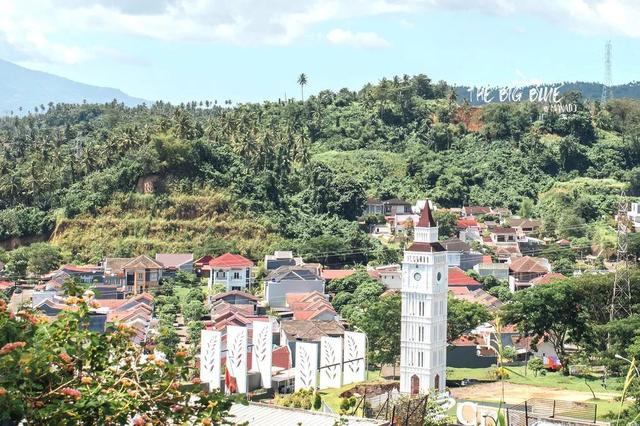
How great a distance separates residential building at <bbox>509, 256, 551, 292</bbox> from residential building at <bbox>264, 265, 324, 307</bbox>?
407 inches

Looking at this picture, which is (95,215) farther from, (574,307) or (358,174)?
(574,307)

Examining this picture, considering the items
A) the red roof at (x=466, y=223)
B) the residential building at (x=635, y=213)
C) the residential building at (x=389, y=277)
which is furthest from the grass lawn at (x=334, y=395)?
the residential building at (x=635, y=213)

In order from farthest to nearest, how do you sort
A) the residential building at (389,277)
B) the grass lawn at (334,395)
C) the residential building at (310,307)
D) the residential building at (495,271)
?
the residential building at (495,271), the residential building at (389,277), the residential building at (310,307), the grass lawn at (334,395)

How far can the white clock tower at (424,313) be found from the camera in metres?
35.9

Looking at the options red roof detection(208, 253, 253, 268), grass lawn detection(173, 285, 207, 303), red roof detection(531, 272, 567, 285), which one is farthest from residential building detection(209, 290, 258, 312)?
red roof detection(531, 272, 567, 285)

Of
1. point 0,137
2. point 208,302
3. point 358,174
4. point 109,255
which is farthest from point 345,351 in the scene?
point 0,137

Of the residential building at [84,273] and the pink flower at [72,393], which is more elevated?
the pink flower at [72,393]

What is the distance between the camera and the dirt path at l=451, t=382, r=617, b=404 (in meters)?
32.8

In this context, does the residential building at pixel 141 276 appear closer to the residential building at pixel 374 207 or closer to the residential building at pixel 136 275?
the residential building at pixel 136 275

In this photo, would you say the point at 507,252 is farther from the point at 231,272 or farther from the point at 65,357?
the point at 65,357

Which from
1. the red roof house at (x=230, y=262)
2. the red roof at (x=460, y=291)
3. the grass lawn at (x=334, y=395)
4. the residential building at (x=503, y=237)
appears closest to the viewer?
the grass lawn at (x=334, y=395)

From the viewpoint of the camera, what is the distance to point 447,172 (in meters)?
72.1

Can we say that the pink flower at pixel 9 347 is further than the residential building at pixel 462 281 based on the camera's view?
No

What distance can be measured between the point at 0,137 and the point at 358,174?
30479 millimetres
